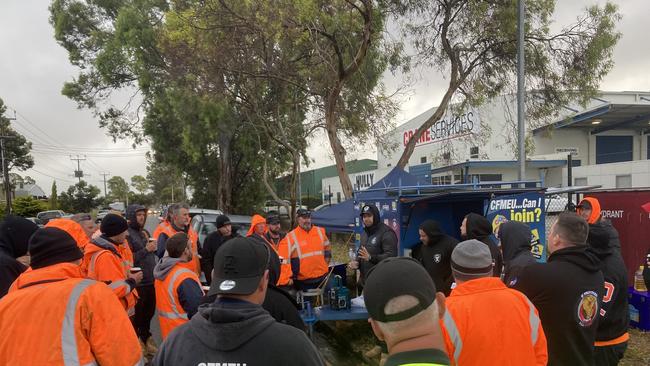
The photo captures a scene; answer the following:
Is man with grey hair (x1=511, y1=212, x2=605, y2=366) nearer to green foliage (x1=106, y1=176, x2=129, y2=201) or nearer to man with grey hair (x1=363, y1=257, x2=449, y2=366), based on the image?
man with grey hair (x1=363, y1=257, x2=449, y2=366)

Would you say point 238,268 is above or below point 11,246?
above

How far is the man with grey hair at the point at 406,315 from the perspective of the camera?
4.09 feet

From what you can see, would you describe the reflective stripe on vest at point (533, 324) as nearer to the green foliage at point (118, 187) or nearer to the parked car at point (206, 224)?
the parked car at point (206, 224)

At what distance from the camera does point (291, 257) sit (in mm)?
6070

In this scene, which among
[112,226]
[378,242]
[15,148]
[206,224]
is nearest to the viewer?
[112,226]

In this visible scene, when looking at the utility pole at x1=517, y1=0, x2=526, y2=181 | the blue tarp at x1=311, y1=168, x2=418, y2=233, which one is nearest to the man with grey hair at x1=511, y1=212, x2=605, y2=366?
the utility pole at x1=517, y1=0, x2=526, y2=181

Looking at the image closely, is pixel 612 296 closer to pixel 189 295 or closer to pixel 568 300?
pixel 568 300

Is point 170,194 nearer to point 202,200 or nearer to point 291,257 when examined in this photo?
point 202,200

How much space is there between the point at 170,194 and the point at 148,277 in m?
81.3

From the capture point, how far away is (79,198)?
171 ft

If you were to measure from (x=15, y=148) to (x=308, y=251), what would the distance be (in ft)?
175

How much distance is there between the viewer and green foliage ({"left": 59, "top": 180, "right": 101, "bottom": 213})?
50.6 m

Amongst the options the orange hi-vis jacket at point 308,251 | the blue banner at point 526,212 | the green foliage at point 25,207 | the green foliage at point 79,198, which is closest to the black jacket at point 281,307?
the orange hi-vis jacket at point 308,251

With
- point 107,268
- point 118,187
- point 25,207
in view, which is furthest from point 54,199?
point 118,187
